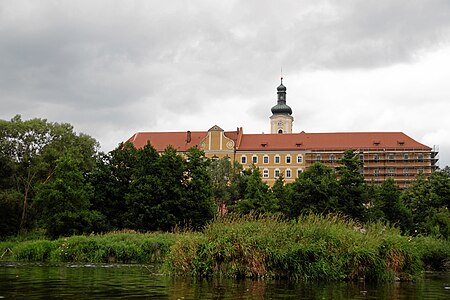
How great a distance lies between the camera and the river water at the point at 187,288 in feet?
59.0

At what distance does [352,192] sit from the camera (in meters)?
59.8

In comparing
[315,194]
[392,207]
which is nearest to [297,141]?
[392,207]

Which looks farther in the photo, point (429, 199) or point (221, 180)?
point (221, 180)

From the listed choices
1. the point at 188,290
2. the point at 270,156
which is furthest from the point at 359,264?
the point at 270,156

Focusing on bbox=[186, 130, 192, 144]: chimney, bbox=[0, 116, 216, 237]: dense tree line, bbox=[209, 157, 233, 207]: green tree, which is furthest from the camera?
bbox=[186, 130, 192, 144]: chimney

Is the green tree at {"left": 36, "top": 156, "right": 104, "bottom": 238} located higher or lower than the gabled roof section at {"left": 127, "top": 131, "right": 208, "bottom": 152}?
lower

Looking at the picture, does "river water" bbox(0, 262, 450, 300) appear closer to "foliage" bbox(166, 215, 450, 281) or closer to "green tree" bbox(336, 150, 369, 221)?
"foliage" bbox(166, 215, 450, 281)

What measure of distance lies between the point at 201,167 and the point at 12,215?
1968cm

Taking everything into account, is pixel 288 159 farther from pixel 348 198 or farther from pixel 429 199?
pixel 348 198

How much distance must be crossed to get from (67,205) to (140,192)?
642 cm

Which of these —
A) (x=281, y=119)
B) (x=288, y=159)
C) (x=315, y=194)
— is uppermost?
(x=281, y=119)

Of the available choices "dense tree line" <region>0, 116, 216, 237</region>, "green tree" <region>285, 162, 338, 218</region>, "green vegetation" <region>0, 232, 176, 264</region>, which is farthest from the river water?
"green tree" <region>285, 162, 338, 218</region>

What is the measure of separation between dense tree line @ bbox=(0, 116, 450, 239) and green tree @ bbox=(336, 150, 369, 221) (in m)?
0.10

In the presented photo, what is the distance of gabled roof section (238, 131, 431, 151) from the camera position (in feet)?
382
